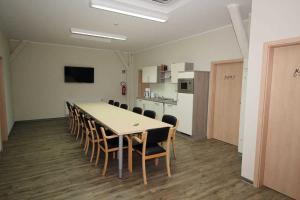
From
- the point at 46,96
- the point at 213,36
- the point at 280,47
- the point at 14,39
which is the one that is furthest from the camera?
the point at 46,96

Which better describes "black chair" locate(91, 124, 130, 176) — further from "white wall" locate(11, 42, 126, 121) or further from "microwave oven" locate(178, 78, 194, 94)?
"white wall" locate(11, 42, 126, 121)

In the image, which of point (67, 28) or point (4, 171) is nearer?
point (4, 171)

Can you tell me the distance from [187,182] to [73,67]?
608 cm

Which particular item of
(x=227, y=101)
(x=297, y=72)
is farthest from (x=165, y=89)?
(x=297, y=72)

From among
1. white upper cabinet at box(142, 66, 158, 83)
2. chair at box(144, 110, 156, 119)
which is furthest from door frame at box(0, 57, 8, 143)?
white upper cabinet at box(142, 66, 158, 83)

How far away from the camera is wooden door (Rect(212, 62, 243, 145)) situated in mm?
4273

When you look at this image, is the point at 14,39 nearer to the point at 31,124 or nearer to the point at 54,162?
the point at 31,124

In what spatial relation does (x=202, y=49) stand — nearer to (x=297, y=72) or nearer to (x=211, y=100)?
(x=211, y=100)

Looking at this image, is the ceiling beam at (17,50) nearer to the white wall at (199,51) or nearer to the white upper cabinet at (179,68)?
the white wall at (199,51)

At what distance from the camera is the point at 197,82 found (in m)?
4.63

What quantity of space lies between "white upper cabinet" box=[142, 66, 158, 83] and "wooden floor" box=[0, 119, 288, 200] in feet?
9.55

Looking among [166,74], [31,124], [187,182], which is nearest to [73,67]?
[31,124]

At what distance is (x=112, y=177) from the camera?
285cm

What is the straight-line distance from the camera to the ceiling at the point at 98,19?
126 inches
